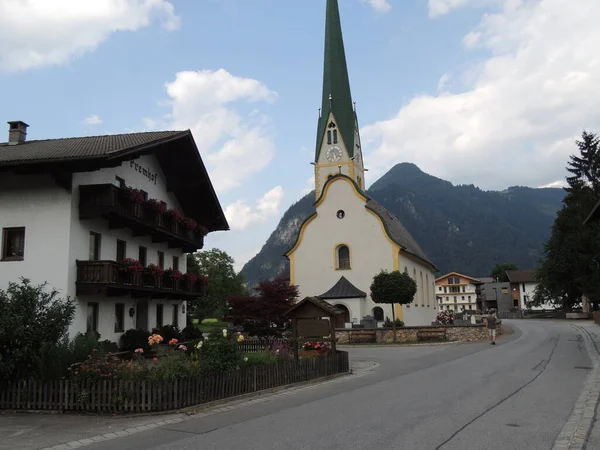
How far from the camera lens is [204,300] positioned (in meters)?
71.5

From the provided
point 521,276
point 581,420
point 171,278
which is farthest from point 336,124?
point 521,276

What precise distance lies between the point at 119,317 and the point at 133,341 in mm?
Answer: 1142

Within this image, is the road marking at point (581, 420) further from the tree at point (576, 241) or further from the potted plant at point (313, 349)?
the tree at point (576, 241)

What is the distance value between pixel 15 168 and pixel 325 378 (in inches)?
465

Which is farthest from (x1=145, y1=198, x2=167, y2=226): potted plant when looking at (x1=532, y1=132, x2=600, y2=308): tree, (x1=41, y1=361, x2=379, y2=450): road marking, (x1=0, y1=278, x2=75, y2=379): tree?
(x1=532, y1=132, x2=600, y2=308): tree

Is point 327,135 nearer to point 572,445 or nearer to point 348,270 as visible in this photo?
point 348,270

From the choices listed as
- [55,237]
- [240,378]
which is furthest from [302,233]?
[240,378]

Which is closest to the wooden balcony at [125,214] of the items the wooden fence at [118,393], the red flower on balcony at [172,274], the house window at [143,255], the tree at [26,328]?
the house window at [143,255]

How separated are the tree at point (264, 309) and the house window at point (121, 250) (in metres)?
8.24

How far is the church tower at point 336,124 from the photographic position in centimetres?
5769

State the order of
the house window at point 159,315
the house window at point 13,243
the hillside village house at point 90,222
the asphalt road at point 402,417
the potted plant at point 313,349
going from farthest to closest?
the house window at point 159,315, the potted plant at point 313,349, the house window at point 13,243, the hillside village house at point 90,222, the asphalt road at point 402,417

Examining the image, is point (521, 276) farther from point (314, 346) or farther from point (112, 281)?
point (112, 281)

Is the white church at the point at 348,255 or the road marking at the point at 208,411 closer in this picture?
the road marking at the point at 208,411

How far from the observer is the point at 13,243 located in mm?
18500
